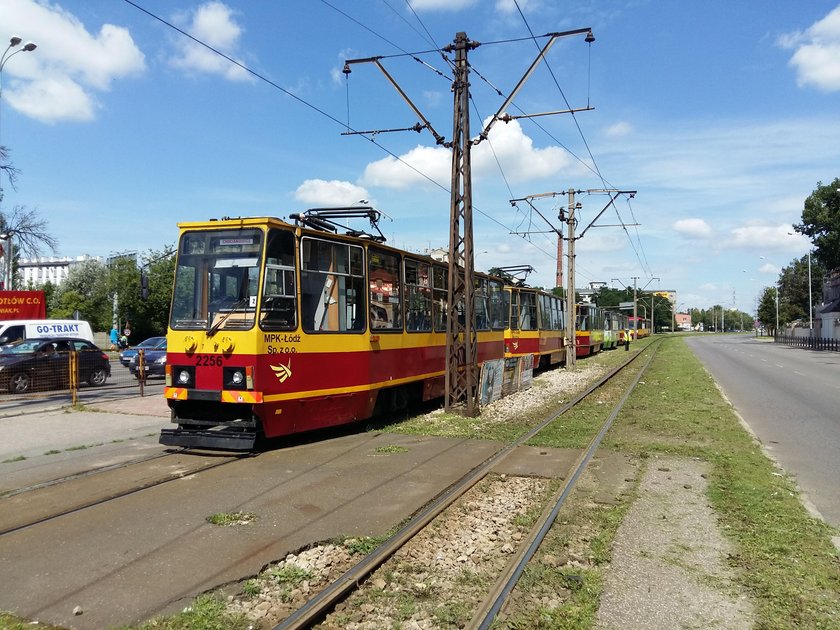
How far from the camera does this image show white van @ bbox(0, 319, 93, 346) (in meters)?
19.8

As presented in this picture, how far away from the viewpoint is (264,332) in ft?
27.8

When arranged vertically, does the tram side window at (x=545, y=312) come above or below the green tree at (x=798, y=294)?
below

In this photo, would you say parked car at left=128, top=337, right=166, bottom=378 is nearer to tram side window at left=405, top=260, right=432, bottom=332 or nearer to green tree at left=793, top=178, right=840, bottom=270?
tram side window at left=405, top=260, right=432, bottom=332

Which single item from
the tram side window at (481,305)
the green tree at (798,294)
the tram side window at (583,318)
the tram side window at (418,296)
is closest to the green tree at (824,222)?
the green tree at (798,294)

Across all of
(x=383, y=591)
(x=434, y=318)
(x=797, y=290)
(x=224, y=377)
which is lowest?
(x=383, y=591)

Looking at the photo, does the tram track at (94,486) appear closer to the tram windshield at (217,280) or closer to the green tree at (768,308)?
the tram windshield at (217,280)

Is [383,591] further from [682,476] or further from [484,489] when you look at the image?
[682,476]

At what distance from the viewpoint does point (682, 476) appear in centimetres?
787

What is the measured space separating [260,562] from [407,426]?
22.0ft

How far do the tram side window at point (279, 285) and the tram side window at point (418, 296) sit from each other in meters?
3.45

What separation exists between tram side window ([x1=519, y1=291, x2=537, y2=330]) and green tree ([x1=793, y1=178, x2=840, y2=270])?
46.7 meters

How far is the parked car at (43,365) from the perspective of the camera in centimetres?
1655

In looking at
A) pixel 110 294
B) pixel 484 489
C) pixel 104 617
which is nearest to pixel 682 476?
pixel 484 489

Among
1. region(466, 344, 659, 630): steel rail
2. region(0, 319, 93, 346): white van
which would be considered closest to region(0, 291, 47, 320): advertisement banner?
region(0, 319, 93, 346): white van
